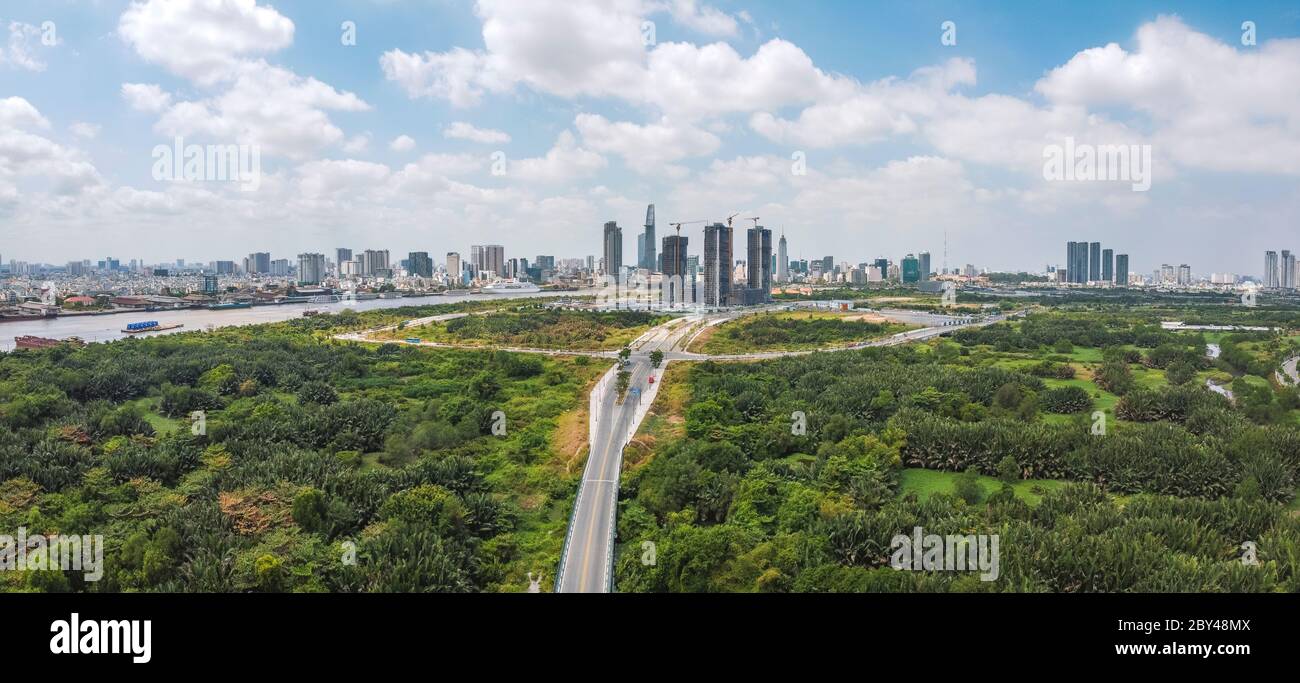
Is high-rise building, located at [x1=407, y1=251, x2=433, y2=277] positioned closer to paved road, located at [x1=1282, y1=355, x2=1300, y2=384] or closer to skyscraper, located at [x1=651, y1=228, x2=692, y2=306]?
skyscraper, located at [x1=651, y1=228, x2=692, y2=306]

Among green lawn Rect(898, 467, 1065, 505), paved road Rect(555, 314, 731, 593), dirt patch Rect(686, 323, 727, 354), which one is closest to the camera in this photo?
paved road Rect(555, 314, 731, 593)

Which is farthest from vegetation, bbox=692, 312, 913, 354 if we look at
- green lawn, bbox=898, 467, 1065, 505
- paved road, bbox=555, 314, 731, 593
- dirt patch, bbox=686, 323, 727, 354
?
green lawn, bbox=898, 467, 1065, 505

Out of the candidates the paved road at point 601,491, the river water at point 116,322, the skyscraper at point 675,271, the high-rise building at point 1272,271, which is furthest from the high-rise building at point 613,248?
the high-rise building at point 1272,271

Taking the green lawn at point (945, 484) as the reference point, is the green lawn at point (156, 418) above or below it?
above

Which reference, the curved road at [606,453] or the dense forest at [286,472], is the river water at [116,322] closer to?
the curved road at [606,453]
